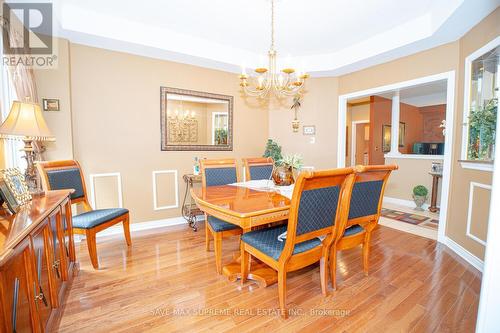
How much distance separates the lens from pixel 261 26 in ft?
9.73

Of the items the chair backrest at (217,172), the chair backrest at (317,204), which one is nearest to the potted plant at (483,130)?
the chair backrest at (317,204)

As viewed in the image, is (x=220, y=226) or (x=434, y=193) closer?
(x=220, y=226)

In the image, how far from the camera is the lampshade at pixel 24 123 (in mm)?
1562

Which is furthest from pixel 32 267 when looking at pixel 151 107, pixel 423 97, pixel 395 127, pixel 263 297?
pixel 423 97

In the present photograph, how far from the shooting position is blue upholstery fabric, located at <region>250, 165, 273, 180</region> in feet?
10.2

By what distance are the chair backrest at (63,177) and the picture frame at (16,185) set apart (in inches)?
28.7

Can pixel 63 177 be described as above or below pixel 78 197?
above

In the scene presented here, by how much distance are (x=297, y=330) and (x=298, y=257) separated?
0.46 m

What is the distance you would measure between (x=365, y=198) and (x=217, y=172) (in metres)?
1.68

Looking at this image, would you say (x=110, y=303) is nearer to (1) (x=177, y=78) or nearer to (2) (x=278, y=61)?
(1) (x=177, y=78)

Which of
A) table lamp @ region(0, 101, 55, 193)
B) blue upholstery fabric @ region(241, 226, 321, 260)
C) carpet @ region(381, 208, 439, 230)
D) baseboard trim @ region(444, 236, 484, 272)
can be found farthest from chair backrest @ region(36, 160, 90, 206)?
carpet @ region(381, 208, 439, 230)

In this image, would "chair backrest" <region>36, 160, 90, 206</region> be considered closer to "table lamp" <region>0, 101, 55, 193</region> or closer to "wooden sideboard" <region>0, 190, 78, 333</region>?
"table lamp" <region>0, 101, 55, 193</region>

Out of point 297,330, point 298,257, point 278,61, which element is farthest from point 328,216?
point 278,61

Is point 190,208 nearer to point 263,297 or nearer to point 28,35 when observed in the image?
point 263,297
